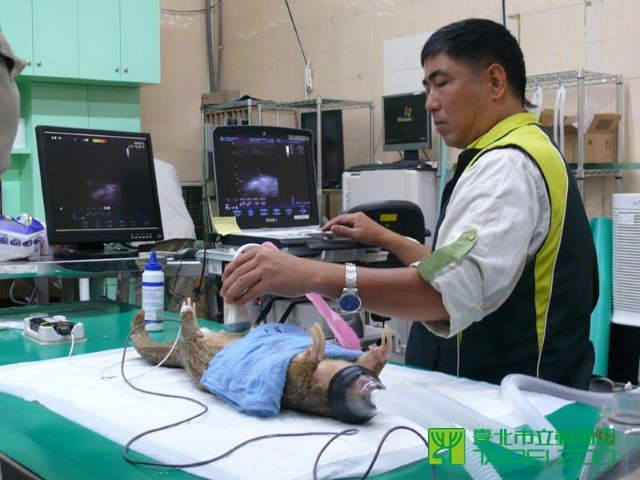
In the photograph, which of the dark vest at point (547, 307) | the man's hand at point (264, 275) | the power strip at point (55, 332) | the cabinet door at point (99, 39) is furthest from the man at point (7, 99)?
the cabinet door at point (99, 39)

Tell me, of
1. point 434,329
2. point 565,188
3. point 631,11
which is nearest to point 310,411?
point 434,329

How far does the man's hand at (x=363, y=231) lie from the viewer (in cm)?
200

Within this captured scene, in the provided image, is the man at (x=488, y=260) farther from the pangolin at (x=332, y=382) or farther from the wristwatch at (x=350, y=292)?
the pangolin at (x=332, y=382)

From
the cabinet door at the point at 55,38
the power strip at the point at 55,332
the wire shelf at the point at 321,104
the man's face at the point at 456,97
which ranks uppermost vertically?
the cabinet door at the point at 55,38

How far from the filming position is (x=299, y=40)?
212 inches

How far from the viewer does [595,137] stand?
355cm

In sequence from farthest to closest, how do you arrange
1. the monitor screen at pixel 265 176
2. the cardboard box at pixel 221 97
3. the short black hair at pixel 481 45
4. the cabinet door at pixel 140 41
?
the cardboard box at pixel 221 97
the cabinet door at pixel 140 41
the monitor screen at pixel 265 176
the short black hair at pixel 481 45

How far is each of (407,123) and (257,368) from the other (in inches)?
129

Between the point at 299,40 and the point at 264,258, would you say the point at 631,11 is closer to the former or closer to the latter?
the point at 299,40

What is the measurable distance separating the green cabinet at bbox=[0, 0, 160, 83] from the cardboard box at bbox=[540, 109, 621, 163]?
2599mm

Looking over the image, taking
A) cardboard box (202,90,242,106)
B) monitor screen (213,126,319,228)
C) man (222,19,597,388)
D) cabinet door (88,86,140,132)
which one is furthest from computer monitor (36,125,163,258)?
cardboard box (202,90,242,106)

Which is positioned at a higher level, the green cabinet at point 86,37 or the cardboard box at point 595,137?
the green cabinet at point 86,37

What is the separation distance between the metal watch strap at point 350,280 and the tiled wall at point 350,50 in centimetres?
270

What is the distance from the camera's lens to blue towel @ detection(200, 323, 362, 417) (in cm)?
108
